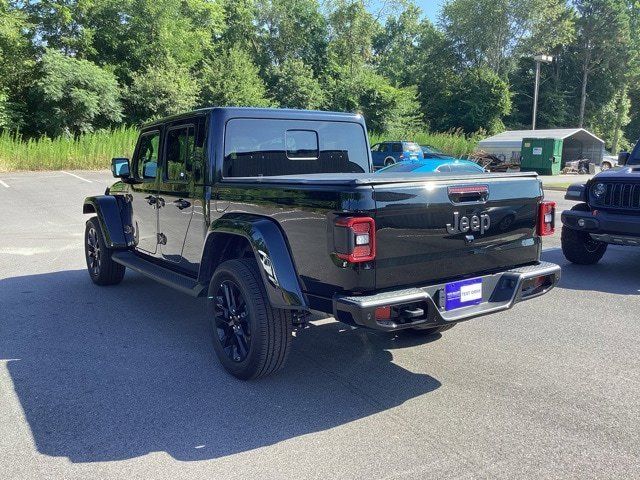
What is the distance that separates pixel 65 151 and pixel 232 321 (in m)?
25.9

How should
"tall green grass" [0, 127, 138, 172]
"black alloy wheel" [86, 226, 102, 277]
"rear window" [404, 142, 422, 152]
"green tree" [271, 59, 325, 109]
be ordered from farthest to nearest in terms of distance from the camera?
"green tree" [271, 59, 325, 109] → "rear window" [404, 142, 422, 152] → "tall green grass" [0, 127, 138, 172] → "black alloy wheel" [86, 226, 102, 277]

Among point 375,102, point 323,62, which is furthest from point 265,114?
point 323,62

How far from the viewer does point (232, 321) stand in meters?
4.05

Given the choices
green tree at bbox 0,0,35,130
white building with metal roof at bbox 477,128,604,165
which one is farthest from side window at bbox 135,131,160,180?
white building with metal roof at bbox 477,128,604,165

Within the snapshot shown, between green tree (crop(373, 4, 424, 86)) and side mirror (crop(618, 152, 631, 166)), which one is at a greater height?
green tree (crop(373, 4, 424, 86))

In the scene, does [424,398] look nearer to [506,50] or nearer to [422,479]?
[422,479]

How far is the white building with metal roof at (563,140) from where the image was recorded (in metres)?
33.2

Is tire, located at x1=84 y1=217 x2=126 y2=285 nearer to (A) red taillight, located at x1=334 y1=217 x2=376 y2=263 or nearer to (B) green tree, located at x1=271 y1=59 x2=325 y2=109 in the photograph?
(A) red taillight, located at x1=334 y1=217 x2=376 y2=263

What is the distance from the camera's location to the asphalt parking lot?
117 inches

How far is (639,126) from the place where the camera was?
214 feet

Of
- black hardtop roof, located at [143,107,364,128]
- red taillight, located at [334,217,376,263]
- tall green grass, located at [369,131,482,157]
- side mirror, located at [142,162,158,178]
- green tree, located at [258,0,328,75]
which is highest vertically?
green tree, located at [258,0,328,75]

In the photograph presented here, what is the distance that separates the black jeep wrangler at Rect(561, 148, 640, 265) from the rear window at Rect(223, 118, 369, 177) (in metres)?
3.45

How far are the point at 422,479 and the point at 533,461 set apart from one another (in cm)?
63

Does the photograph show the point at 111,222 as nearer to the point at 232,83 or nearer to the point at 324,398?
the point at 324,398
